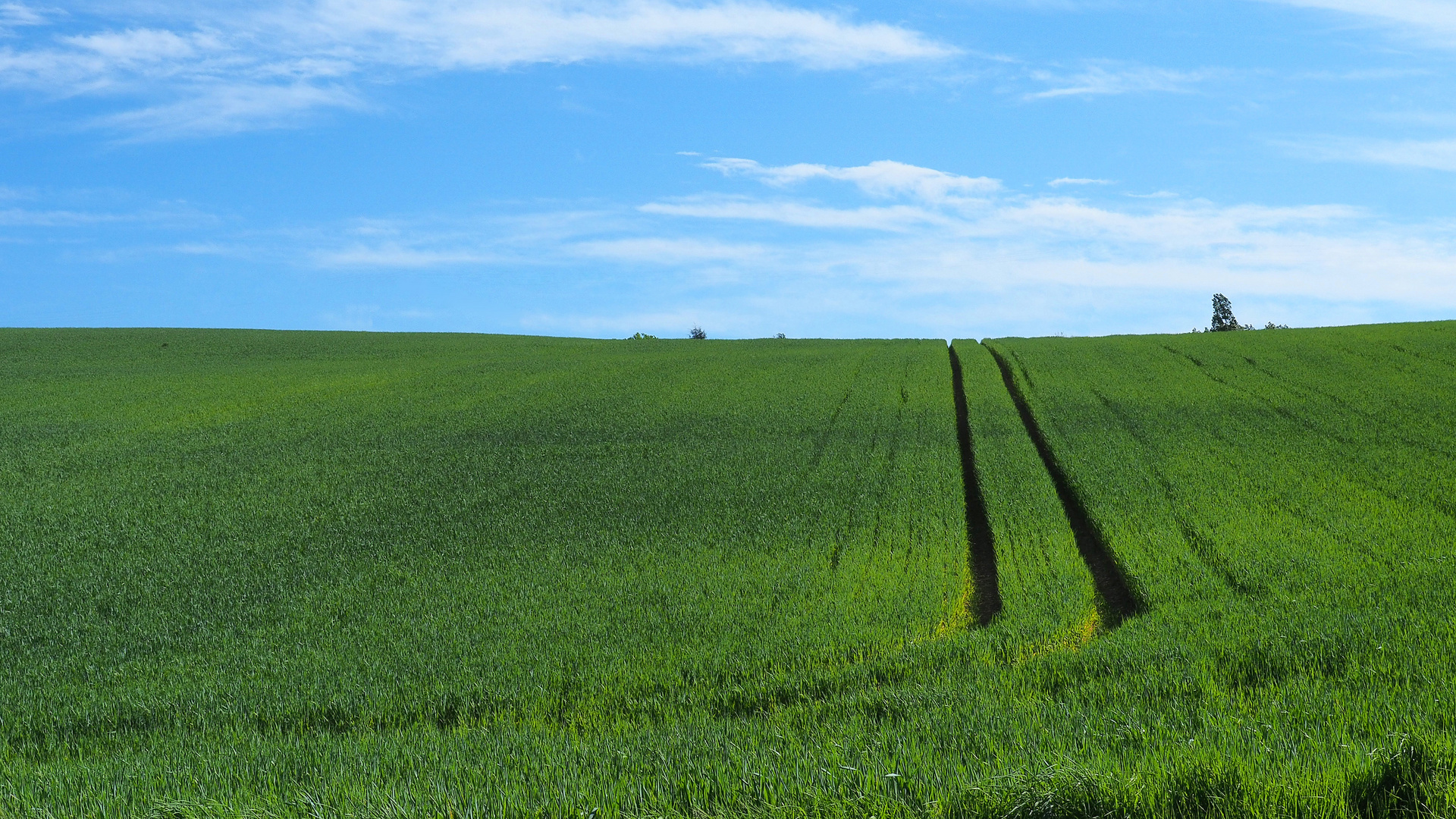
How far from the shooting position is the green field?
5875 millimetres

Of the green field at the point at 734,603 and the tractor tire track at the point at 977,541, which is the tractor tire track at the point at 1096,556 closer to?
the green field at the point at 734,603

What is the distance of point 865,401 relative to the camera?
1304 inches

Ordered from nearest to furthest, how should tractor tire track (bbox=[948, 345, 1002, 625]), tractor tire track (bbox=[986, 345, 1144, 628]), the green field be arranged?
the green field < tractor tire track (bbox=[986, 345, 1144, 628]) < tractor tire track (bbox=[948, 345, 1002, 625])

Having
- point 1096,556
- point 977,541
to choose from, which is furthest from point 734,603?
point 1096,556

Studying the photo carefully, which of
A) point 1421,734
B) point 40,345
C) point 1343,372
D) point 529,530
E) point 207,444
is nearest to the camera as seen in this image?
point 1421,734

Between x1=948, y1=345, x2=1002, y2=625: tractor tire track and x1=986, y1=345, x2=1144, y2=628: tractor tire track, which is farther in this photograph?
x1=948, y1=345, x2=1002, y2=625: tractor tire track

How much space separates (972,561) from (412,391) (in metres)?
27.0

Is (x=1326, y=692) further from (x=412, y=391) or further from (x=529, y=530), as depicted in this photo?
(x=412, y=391)

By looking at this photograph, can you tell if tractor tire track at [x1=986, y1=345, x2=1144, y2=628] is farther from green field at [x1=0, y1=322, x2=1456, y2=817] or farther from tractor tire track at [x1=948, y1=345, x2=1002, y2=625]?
tractor tire track at [x1=948, y1=345, x2=1002, y2=625]

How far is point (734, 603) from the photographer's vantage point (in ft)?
45.0

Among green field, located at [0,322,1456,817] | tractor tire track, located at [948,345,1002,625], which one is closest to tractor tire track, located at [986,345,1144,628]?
green field, located at [0,322,1456,817]

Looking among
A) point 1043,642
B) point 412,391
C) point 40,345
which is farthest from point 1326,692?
point 40,345

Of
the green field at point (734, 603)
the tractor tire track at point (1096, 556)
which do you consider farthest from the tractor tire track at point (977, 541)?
the tractor tire track at point (1096, 556)

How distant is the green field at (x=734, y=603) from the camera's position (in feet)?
19.3
